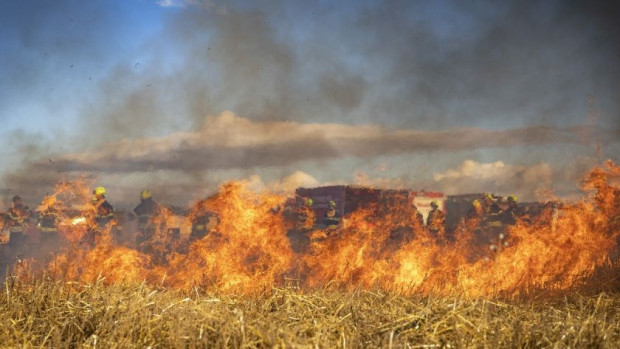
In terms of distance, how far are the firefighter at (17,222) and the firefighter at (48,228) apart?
58cm

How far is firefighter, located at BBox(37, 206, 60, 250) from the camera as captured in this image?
15.3 meters

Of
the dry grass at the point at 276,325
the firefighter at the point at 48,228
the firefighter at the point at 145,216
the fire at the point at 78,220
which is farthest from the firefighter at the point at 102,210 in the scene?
the dry grass at the point at 276,325

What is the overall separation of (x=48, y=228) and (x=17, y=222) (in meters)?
1.05

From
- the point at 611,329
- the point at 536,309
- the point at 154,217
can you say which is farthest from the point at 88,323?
the point at 154,217

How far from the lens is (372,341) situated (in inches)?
170

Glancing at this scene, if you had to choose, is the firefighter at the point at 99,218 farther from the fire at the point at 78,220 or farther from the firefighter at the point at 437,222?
the firefighter at the point at 437,222

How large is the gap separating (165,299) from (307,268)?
6498 mm

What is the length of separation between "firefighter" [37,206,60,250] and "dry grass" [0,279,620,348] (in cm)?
1052

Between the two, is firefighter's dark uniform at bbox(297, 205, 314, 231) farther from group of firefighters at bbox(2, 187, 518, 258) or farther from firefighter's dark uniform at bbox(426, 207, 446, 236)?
firefighter's dark uniform at bbox(426, 207, 446, 236)

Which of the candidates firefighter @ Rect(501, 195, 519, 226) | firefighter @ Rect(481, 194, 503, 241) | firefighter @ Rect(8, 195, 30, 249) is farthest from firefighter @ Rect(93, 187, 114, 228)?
firefighter @ Rect(501, 195, 519, 226)

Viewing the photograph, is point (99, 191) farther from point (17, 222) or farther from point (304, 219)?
point (304, 219)

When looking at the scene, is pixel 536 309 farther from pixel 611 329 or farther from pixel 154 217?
pixel 154 217

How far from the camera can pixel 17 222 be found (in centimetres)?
1554

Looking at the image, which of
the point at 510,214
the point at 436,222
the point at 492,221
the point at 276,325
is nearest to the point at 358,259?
the point at 276,325
